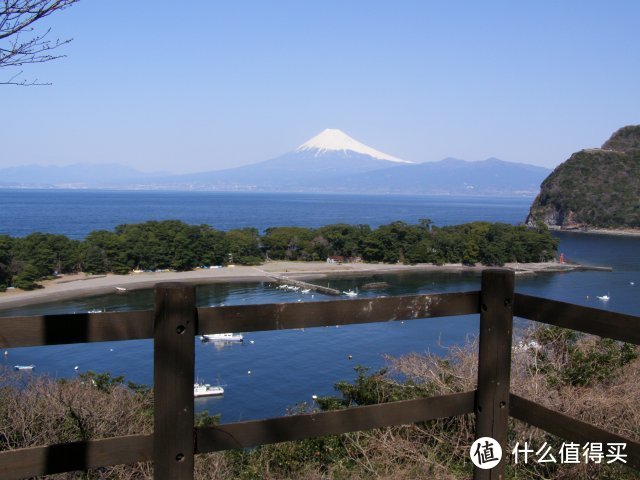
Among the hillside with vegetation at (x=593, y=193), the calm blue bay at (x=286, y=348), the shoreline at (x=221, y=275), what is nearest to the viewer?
the calm blue bay at (x=286, y=348)

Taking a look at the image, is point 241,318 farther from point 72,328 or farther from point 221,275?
point 221,275

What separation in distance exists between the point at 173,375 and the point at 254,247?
61.6 m

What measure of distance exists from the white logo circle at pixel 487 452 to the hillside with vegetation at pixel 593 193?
375 ft

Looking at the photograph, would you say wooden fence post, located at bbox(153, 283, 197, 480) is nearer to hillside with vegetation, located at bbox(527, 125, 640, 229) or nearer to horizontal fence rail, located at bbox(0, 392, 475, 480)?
horizontal fence rail, located at bbox(0, 392, 475, 480)

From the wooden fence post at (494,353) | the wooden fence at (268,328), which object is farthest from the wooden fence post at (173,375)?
the wooden fence post at (494,353)

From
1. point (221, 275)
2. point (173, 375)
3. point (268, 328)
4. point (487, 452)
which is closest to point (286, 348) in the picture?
point (221, 275)

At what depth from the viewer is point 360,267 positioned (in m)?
59.3

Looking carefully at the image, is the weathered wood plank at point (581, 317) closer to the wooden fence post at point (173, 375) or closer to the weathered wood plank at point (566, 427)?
the weathered wood plank at point (566, 427)

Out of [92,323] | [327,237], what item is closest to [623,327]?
[92,323]

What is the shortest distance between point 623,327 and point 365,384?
6631 mm

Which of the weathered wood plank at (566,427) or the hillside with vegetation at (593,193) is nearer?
the weathered wood plank at (566,427)

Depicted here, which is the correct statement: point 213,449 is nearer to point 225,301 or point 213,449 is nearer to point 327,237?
point 225,301

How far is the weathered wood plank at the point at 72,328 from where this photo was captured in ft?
5.05

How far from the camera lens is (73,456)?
158cm
